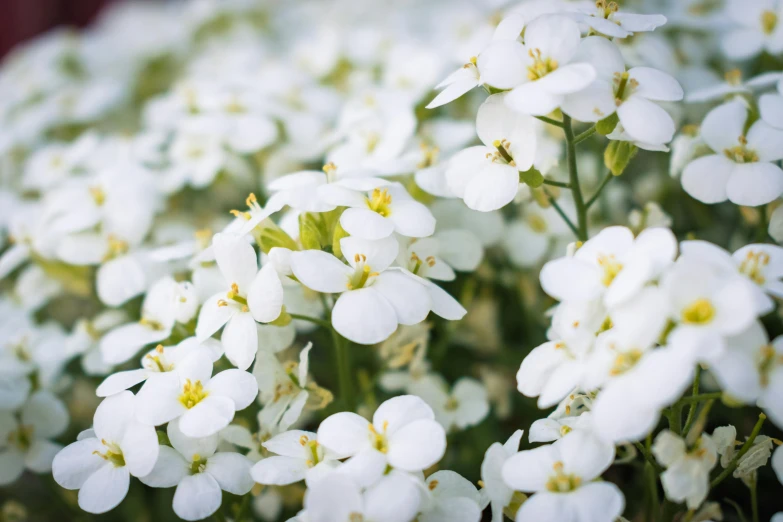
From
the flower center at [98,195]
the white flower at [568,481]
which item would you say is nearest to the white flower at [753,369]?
the white flower at [568,481]

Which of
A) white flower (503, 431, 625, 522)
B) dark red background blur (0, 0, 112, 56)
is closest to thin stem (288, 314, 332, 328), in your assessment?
white flower (503, 431, 625, 522)

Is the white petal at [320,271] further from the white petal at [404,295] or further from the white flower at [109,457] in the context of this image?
the white flower at [109,457]

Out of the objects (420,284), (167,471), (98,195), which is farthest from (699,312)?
(98,195)

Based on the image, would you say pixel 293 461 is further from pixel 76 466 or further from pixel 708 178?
pixel 708 178

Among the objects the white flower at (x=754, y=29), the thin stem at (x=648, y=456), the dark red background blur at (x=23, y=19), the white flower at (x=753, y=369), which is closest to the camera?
the white flower at (x=753, y=369)

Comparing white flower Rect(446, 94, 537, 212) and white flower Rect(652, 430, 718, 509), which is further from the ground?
white flower Rect(446, 94, 537, 212)

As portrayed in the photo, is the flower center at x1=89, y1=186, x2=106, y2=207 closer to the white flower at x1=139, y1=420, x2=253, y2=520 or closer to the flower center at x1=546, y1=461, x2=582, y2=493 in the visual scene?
the white flower at x1=139, y1=420, x2=253, y2=520
